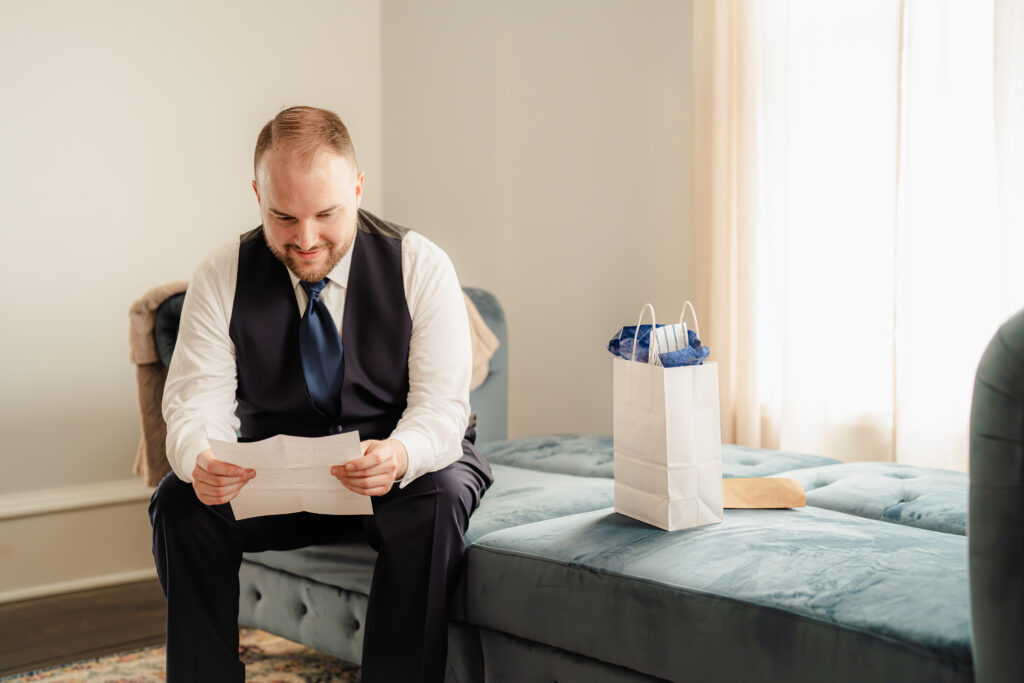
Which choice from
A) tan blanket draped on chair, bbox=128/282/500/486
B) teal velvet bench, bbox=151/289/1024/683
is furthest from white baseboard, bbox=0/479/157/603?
teal velvet bench, bbox=151/289/1024/683

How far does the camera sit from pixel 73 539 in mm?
2633

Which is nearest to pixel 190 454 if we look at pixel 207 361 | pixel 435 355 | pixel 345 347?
pixel 207 361

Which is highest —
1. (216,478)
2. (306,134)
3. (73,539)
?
(306,134)

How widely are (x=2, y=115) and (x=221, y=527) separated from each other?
66.4 inches

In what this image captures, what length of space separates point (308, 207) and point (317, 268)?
12cm

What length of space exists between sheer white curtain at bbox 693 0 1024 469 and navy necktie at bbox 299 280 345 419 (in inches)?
50.3

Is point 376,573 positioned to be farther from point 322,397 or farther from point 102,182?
point 102,182

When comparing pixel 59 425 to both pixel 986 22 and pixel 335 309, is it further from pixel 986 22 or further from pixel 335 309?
pixel 986 22

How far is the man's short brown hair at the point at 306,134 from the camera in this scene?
4.86 feet

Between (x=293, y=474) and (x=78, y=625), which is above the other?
(x=293, y=474)

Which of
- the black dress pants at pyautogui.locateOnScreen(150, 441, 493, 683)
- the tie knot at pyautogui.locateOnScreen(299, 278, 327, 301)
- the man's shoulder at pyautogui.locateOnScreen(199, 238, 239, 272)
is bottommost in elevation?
the black dress pants at pyautogui.locateOnScreen(150, 441, 493, 683)

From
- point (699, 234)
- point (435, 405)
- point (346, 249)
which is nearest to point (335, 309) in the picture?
point (346, 249)

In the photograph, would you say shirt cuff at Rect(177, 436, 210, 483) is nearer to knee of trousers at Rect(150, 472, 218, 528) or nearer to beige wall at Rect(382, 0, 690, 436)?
knee of trousers at Rect(150, 472, 218, 528)

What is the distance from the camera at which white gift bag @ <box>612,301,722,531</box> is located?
136 centimetres
